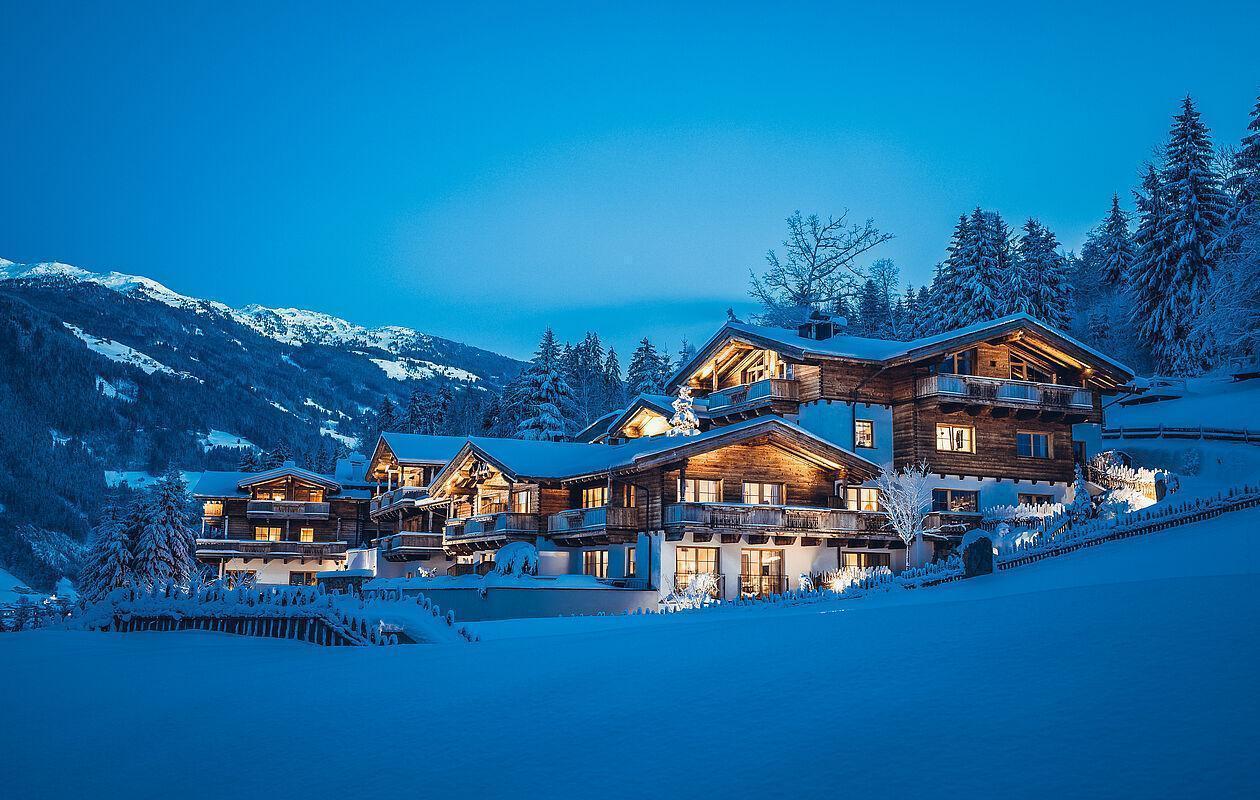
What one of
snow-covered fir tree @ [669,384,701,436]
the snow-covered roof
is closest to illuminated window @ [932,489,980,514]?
snow-covered fir tree @ [669,384,701,436]

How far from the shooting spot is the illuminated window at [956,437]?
4844cm

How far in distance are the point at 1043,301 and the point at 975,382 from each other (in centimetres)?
3022

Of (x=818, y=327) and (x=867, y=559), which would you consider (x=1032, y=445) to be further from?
(x=818, y=327)

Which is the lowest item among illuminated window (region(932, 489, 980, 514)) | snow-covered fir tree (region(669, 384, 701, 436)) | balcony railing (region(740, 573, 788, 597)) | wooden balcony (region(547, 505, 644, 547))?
balcony railing (region(740, 573, 788, 597))

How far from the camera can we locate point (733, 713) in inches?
426

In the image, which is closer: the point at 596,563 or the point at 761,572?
the point at 761,572

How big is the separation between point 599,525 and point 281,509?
38.3 metres

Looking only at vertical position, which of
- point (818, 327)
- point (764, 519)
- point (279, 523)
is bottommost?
point (764, 519)

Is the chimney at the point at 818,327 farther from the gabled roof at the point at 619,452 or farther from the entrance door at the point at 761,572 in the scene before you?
the entrance door at the point at 761,572

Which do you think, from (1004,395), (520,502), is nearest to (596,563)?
(520,502)

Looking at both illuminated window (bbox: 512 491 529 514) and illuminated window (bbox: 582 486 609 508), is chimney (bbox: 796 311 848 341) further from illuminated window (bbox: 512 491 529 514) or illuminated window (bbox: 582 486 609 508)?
illuminated window (bbox: 512 491 529 514)

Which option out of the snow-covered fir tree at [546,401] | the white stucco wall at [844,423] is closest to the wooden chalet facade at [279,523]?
the snow-covered fir tree at [546,401]

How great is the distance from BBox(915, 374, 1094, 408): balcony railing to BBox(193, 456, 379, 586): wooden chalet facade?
145 feet

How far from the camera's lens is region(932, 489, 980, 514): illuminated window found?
47469 millimetres
